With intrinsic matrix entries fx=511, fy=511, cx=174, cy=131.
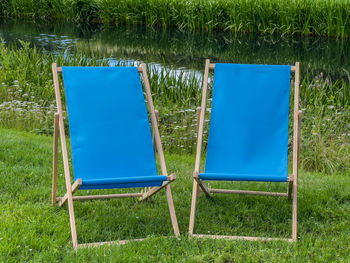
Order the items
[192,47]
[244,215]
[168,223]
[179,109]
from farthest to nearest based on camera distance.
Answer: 1. [192,47]
2. [179,109]
3. [244,215]
4. [168,223]

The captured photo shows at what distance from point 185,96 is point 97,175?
3.72m

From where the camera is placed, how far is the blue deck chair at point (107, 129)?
10.7ft

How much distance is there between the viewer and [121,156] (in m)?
3.36

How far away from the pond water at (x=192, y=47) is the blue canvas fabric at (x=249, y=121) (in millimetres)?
6602

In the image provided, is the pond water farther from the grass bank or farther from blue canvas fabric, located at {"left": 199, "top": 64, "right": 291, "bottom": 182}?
blue canvas fabric, located at {"left": 199, "top": 64, "right": 291, "bottom": 182}

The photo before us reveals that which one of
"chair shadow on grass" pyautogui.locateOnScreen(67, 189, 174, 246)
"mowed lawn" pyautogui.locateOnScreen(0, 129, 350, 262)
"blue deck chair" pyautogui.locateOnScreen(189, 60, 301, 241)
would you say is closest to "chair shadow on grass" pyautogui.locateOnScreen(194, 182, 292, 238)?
"mowed lawn" pyautogui.locateOnScreen(0, 129, 350, 262)

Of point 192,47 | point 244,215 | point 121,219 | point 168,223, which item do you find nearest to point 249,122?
point 244,215

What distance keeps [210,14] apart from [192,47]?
2227 millimetres

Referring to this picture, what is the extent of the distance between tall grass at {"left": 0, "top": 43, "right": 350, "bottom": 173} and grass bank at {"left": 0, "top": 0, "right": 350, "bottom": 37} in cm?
705

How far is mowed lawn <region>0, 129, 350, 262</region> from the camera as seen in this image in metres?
2.85

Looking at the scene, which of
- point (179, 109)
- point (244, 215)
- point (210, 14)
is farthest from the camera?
point (210, 14)

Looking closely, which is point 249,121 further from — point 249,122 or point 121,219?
point 121,219

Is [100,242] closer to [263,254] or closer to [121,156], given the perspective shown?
[121,156]

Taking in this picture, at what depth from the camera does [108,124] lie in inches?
135
